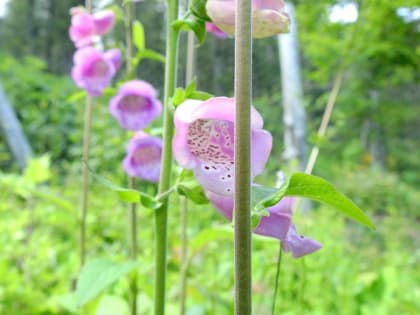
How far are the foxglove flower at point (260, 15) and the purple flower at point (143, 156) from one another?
0.31m

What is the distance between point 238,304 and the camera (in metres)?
0.27

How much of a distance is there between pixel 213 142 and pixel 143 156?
0.34m

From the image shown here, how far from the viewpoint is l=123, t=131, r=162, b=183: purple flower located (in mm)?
674

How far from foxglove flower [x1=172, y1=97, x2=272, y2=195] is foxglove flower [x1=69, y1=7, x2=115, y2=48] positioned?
0.48 meters

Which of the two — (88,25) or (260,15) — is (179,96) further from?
(88,25)

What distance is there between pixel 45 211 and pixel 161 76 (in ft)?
5.51

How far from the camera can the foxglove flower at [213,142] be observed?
12.8 inches

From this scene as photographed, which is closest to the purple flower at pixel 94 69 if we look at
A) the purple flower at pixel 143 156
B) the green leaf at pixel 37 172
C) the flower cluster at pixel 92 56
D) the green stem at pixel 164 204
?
the flower cluster at pixel 92 56

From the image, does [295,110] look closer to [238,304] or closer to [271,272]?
[271,272]

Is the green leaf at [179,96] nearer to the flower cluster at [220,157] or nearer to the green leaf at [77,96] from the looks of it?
the flower cluster at [220,157]

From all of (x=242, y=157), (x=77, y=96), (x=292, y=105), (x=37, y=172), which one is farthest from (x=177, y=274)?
(x=292, y=105)

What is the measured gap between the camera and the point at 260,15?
0.37m

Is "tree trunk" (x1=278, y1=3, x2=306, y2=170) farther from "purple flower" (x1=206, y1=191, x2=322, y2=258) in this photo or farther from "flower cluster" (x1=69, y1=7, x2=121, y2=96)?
"purple flower" (x1=206, y1=191, x2=322, y2=258)

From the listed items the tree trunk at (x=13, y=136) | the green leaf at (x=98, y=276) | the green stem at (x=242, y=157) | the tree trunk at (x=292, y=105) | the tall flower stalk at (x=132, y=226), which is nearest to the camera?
the green stem at (x=242, y=157)
